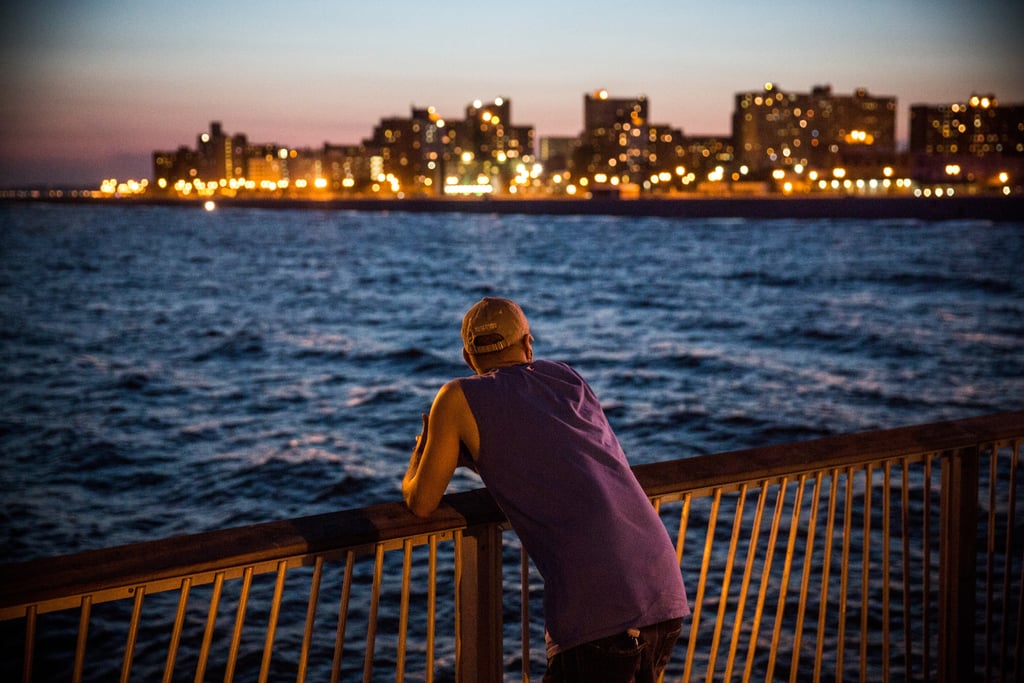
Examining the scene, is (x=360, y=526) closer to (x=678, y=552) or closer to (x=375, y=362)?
(x=678, y=552)

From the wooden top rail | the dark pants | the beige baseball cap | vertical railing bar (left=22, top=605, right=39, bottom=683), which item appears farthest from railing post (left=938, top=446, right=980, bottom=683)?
vertical railing bar (left=22, top=605, right=39, bottom=683)

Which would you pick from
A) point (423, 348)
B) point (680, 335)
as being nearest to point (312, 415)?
point (423, 348)

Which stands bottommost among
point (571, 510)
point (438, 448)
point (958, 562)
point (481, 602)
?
point (958, 562)

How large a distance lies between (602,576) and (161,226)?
205 meters

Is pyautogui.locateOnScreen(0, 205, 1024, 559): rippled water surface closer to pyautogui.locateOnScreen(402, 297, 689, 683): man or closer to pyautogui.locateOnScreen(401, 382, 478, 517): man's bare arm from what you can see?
pyautogui.locateOnScreen(401, 382, 478, 517): man's bare arm

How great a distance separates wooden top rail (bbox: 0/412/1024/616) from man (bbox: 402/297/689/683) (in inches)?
13.4

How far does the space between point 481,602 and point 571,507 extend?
720 millimetres

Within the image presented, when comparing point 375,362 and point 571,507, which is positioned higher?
point 571,507

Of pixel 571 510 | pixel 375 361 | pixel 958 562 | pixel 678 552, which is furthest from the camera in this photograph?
pixel 375 361

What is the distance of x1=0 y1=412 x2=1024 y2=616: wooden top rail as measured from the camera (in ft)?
8.89

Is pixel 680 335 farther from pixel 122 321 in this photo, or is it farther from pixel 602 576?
pixel 602 576

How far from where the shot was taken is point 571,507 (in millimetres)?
2908

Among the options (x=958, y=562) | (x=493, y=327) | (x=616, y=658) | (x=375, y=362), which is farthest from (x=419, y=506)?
(x=375, y=362)

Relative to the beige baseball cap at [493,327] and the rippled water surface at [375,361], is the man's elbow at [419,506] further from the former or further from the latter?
the rippled water surface at [375,361]
